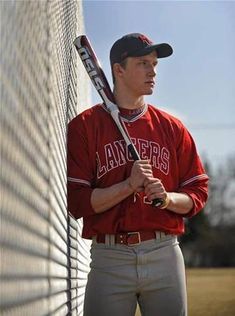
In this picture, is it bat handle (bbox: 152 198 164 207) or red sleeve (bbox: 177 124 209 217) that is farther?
red sleeve (bbox: 177 124 209 217)

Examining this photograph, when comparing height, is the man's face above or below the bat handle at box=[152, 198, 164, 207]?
above

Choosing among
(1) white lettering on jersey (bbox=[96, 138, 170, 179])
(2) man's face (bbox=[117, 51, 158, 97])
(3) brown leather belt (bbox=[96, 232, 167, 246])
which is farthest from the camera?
(2) man's face (bbox=[117, 51, 158, 97])

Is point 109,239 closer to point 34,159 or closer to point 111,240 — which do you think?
point 111,240

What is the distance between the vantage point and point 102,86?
3801 millimetres

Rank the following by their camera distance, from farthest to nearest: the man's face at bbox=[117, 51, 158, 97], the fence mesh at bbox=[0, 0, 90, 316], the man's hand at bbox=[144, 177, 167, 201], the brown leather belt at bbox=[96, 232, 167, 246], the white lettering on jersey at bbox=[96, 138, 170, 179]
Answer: the man's face at bbox=[117, 51, 158, 97], the white lettering on jersey at bbox=[96, 138, 170, 179], the brown leather belt at bbox=[96, 232, 167, 246], the man's hand at bbox=[144, 177, 167, 201], the fence mesh at bbox=[0, 0, 90, 316]

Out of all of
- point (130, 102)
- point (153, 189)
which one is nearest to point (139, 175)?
point (153, 189)

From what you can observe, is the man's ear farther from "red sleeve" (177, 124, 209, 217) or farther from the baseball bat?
"red sleeve" (177, 124, 209, 217)

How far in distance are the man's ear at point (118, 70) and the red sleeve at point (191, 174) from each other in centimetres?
39

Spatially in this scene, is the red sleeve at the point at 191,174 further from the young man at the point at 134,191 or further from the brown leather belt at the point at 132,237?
the brown leather belt at the point at 132,237

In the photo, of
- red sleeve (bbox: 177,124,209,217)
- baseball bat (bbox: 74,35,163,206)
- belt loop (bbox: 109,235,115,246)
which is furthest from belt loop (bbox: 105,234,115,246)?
red sleeve (bbox: 177,124,209,217)

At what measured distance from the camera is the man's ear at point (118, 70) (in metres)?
3.74

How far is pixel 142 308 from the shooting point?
3.47 m

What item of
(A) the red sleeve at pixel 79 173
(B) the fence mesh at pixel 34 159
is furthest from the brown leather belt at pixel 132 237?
(B) the fence mesh at pixel 34 159

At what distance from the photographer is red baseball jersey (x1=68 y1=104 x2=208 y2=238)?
11.4 ft
